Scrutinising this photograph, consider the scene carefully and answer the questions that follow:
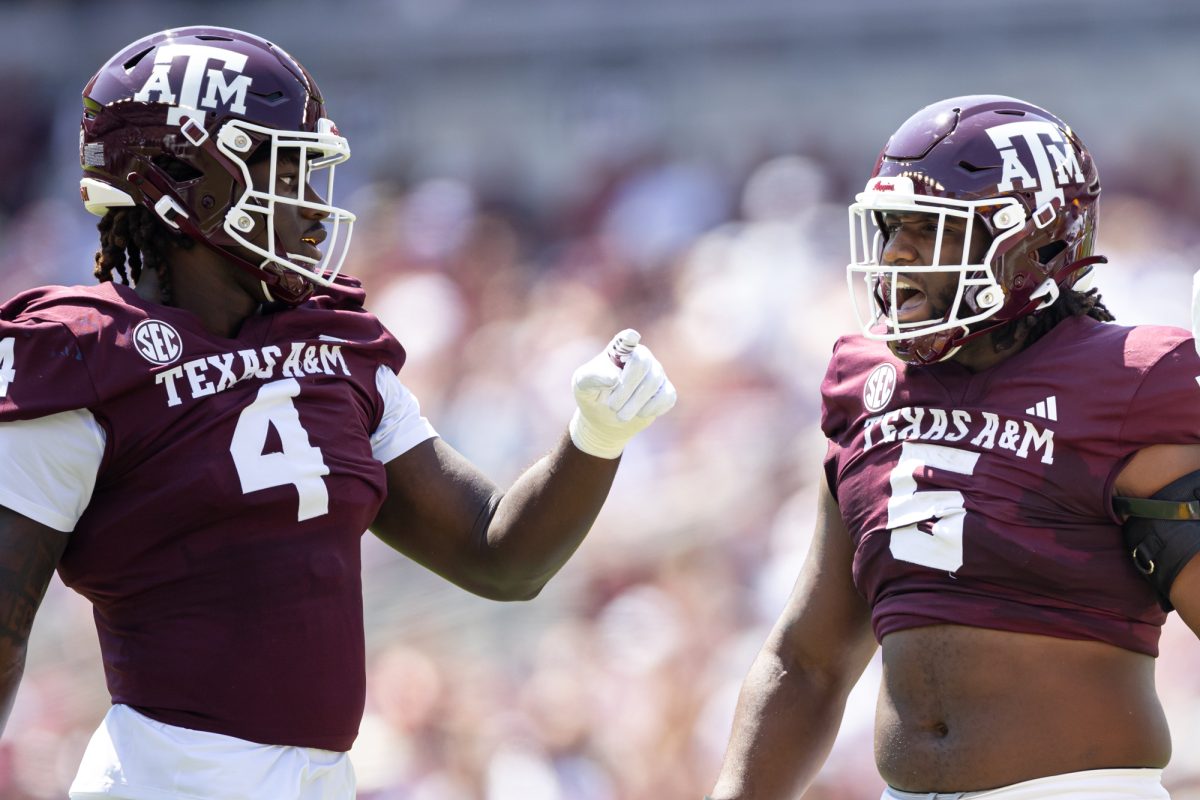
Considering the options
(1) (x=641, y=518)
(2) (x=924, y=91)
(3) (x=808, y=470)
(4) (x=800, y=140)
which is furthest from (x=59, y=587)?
(2) (x=924, y=91)

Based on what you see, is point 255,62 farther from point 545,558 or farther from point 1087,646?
point 1087,646

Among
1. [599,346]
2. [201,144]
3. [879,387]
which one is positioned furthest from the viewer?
[599,346]

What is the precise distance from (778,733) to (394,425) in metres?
0.82

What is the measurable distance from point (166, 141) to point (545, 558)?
0.92m

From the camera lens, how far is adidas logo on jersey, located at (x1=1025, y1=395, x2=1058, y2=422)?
7.64 ft

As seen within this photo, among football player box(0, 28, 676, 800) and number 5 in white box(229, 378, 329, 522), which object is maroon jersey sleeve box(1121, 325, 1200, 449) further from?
number 5 in white box(229, 378, 329, 522)

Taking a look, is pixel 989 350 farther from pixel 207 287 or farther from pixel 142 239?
pixel 142 239

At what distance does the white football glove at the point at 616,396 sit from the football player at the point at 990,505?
33 centimetres

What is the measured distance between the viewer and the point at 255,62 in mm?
2531

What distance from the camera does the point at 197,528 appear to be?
2309mm

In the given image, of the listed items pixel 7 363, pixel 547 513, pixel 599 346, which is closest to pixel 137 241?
pixel 7 363

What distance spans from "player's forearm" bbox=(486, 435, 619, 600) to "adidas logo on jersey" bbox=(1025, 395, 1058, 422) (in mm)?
676

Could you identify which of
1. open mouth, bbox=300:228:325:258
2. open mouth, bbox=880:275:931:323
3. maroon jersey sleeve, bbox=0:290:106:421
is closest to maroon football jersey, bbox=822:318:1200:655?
open mouth, bbox=880:275:931:323

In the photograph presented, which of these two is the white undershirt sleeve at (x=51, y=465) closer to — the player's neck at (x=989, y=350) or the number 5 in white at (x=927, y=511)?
the number 5 in white at (x=927, y=511)
